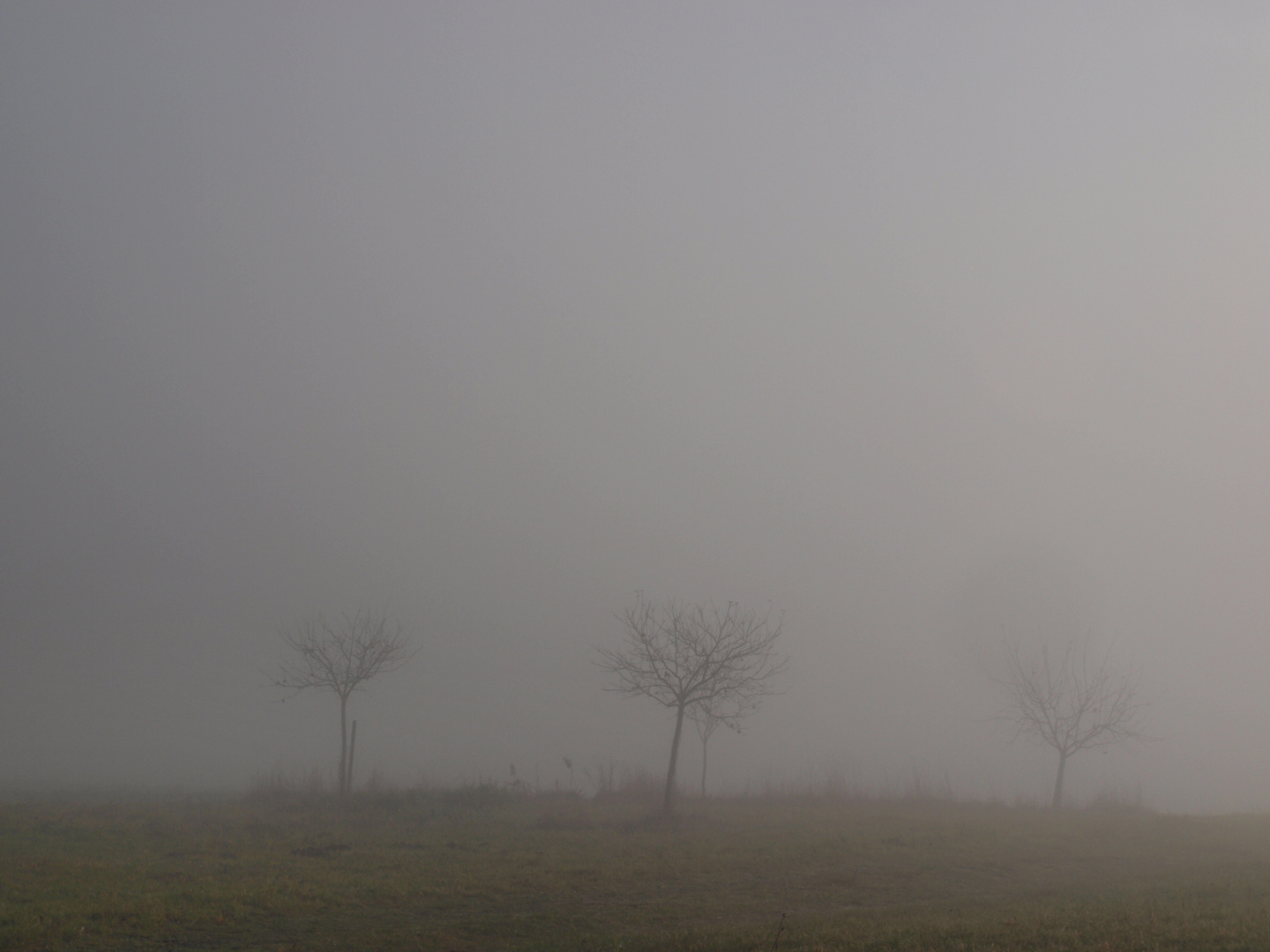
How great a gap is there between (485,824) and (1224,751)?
68.0 meters

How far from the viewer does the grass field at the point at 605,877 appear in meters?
11.0

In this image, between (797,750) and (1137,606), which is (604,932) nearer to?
(797,750)

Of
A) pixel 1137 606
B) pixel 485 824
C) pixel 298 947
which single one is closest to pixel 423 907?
pixel 298 947

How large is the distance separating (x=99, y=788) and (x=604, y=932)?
33736mm

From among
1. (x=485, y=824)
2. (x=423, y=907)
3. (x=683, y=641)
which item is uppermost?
(x=683, y=641)

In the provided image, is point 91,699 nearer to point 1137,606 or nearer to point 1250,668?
point 1250,668

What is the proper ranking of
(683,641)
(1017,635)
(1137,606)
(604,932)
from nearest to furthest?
1. (604,932)
2. (683,641)
3. (1017,635)
4. (1137,606)

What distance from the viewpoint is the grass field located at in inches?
433

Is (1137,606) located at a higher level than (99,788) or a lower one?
higher

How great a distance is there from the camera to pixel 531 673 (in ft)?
300

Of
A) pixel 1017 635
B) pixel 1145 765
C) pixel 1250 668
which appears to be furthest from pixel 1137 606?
pixel 1145 765

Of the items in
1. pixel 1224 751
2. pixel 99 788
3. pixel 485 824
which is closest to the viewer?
pixel 485 824

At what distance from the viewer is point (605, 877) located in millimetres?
16219

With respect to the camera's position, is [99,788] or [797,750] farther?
[797,750]
